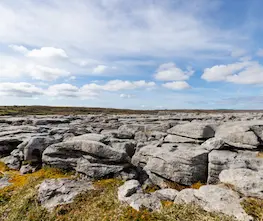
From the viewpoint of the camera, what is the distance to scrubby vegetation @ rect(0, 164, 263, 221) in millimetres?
13320

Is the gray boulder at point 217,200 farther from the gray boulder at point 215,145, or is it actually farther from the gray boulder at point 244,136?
the gray boulder at point 244,136

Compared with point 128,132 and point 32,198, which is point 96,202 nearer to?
point 32,198

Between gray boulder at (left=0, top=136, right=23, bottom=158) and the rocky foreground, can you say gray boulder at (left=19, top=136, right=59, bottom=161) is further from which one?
gray boulder at (left=0, top=136, right=23, bottom=158)

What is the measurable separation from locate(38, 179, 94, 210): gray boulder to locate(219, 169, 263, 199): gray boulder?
38.6 feet

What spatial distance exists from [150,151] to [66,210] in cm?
1145

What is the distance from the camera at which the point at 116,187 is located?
1895 centimetres

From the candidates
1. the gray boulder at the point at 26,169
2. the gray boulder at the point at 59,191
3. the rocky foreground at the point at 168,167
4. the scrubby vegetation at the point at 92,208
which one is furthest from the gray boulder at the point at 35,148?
the gray boulder at the point at 59,191

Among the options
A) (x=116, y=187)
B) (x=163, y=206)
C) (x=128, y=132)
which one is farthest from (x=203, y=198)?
(x=128, y=132)

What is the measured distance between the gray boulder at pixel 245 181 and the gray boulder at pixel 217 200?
0.72m

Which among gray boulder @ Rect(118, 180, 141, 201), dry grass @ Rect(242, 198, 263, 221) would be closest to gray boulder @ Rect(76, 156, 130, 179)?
gray boulder @ Rect(118, 180, 141, 201)

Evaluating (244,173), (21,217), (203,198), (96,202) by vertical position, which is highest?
(244,173)

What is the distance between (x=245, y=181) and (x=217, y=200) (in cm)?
279

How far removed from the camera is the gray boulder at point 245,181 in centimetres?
1397

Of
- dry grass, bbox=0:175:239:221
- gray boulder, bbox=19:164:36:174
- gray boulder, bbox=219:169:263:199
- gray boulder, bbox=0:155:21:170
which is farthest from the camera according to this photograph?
gray boulder, bbox=0:155:21:170
